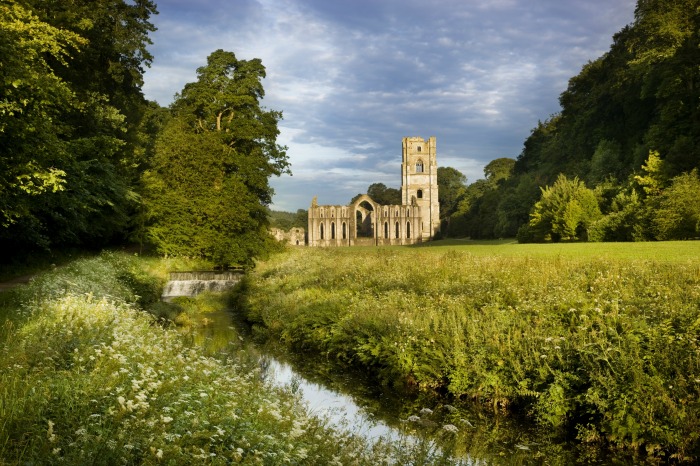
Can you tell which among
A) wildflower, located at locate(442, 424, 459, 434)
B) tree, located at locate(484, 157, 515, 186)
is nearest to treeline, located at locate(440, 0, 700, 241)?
wildflower, located at locate(442, 424, 459, 434)

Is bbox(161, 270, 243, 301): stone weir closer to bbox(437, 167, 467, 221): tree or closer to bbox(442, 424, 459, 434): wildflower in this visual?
bbox(442, 424, 459, 434): wildflower

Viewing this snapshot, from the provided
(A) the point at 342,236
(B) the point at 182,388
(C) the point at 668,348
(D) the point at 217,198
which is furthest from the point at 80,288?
(A) the point at 342,236

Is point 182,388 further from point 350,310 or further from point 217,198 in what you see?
point 217,198

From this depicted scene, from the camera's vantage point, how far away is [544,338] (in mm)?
9180

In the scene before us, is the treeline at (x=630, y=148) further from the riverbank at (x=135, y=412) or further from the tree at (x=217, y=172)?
the riverbank at (x=135, y=412)

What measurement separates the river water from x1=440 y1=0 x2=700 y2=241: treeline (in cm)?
2539

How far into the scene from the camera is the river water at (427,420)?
7.45 metres

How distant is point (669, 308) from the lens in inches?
356

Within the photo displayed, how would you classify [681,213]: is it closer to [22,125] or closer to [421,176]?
[22,125]

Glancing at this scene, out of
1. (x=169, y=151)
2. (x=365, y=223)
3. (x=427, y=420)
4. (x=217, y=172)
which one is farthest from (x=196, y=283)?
(x=365, y=223)

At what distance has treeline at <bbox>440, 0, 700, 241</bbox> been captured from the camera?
1357 inches

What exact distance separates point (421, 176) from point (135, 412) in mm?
106717

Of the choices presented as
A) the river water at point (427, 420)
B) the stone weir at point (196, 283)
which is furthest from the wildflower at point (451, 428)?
the stone weir at point (196, 283)

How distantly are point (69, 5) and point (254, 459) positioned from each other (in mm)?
26087
